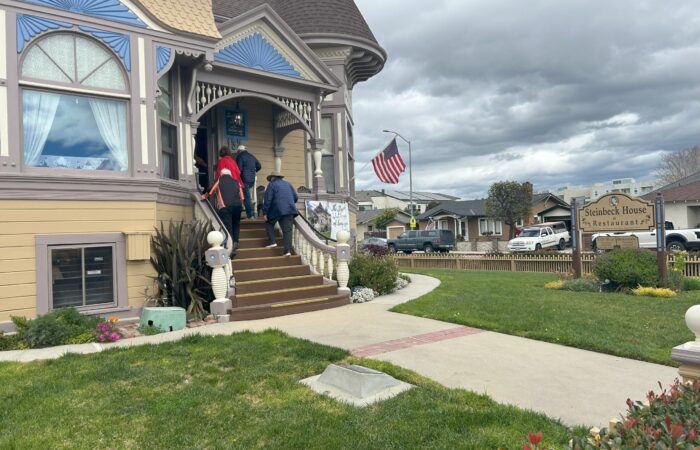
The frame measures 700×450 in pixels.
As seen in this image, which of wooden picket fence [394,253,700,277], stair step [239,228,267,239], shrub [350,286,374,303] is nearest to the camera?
shrub [350,286,374,303]

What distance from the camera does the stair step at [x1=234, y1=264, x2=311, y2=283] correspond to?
899 cm

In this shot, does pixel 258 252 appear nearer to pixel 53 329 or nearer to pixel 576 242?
pixel 53 329

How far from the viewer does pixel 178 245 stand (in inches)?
324

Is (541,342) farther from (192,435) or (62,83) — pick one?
(62,83)

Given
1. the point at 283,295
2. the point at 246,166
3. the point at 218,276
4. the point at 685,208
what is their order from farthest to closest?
the point at 685,208 < the point at 246,166 < the point at 283,295 < the point at 218,276

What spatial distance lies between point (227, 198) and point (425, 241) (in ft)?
103

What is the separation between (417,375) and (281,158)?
9687mm

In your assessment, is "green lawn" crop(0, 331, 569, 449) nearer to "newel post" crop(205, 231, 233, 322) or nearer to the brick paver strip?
the brick paver strip

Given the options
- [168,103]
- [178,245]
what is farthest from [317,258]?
[168,103]

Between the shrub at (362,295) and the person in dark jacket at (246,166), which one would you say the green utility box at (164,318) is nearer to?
the shrub at (362,295)

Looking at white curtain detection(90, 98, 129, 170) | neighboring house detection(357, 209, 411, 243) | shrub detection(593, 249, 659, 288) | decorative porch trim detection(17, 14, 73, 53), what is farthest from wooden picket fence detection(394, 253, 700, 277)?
neighboring house detection(357, 209, 411, 243)

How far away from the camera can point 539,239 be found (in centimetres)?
3475

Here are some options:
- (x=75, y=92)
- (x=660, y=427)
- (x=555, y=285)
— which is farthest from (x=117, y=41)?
(x=555, y=285)

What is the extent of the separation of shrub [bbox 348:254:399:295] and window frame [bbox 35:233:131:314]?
4.16 m
